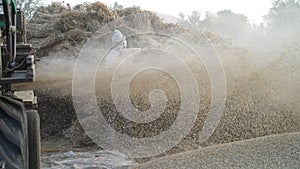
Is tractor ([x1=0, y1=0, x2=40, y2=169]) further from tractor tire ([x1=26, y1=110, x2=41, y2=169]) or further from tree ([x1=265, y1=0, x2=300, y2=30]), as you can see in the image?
tree ([x1=265, y1=0, x2=300, y2=30])

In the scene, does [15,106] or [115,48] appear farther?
[115,48]

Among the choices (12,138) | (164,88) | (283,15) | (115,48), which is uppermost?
(12,138)

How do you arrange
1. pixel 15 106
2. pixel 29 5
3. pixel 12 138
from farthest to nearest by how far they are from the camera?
pixel 29 5 < pixel 15 106 < pixel 12 138

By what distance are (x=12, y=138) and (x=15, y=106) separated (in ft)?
1.26

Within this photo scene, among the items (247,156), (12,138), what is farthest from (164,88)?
(12,138)

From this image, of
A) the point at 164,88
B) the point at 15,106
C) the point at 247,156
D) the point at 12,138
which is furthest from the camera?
the point at 164,88

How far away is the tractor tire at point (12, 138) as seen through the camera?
206 cm

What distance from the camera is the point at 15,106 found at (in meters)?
2.49

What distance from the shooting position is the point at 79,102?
8773 mm

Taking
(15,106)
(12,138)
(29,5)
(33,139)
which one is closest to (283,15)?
(29,5)

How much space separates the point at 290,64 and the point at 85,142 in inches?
178

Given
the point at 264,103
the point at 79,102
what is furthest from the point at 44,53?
the point at 264,103

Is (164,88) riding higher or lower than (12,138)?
lower

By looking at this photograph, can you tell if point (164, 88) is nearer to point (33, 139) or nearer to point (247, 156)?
point (247, 156)
